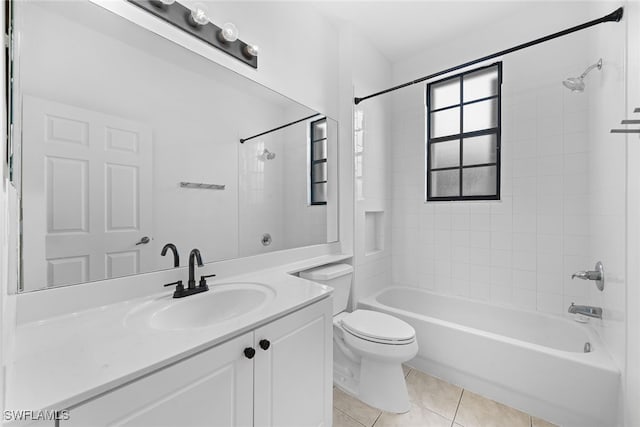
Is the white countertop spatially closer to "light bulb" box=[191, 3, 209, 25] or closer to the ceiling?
"light bulb" box=[191, 3, 209, 25]

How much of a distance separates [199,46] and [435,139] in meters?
2.15

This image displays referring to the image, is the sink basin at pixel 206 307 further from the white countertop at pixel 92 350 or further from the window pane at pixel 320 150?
the window pane at pixel 320 150

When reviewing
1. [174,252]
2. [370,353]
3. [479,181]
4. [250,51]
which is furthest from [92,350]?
[479,181]

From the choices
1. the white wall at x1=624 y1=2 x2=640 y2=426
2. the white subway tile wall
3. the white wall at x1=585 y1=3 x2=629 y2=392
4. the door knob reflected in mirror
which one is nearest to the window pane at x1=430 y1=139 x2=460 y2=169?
the white subway tile wall

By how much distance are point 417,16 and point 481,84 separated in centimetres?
83

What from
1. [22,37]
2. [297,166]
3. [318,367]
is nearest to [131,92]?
[22,37]

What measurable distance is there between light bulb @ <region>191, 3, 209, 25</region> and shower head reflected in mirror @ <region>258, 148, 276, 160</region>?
672 millimetres

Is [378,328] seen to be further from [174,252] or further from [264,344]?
[174,252]

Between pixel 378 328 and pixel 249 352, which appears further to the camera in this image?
pixel 378 328

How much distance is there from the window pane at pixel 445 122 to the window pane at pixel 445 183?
0.38 meters

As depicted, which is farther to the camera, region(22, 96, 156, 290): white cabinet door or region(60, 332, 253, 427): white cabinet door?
region(22, 96, 156, 290): white cabinet door

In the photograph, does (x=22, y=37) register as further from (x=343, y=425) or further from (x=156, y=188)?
(x=343, y=425)

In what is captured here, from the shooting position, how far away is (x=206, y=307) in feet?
3.59

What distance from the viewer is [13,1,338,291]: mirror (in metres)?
0.86
